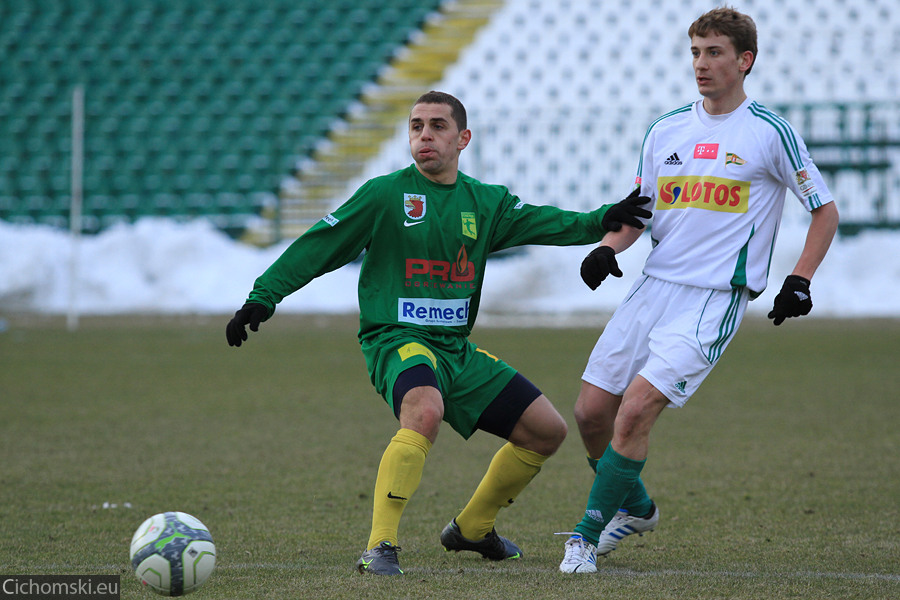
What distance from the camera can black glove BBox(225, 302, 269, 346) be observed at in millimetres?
3834

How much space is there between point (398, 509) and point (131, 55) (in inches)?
730

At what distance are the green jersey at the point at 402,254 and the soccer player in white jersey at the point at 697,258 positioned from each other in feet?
1.61

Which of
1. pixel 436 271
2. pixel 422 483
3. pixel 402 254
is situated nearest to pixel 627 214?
pixel 436 271

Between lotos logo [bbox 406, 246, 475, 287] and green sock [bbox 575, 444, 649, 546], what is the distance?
878mm

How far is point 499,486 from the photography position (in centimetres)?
419

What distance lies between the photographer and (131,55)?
20.5 m

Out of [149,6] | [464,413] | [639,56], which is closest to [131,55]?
[149,6]

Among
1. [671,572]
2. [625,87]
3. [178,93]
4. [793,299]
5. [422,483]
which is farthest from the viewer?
[625,87]

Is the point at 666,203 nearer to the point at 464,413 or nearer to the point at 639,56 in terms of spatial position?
the point at 464,413

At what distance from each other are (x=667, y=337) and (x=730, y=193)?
59 centimetres

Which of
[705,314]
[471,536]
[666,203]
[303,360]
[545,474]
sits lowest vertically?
[303,360]

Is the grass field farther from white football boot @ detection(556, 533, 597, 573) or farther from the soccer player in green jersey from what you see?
the soccer player in green jersey

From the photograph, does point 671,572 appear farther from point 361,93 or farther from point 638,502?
point 361,93

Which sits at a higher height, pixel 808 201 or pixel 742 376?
pixel 808 201
